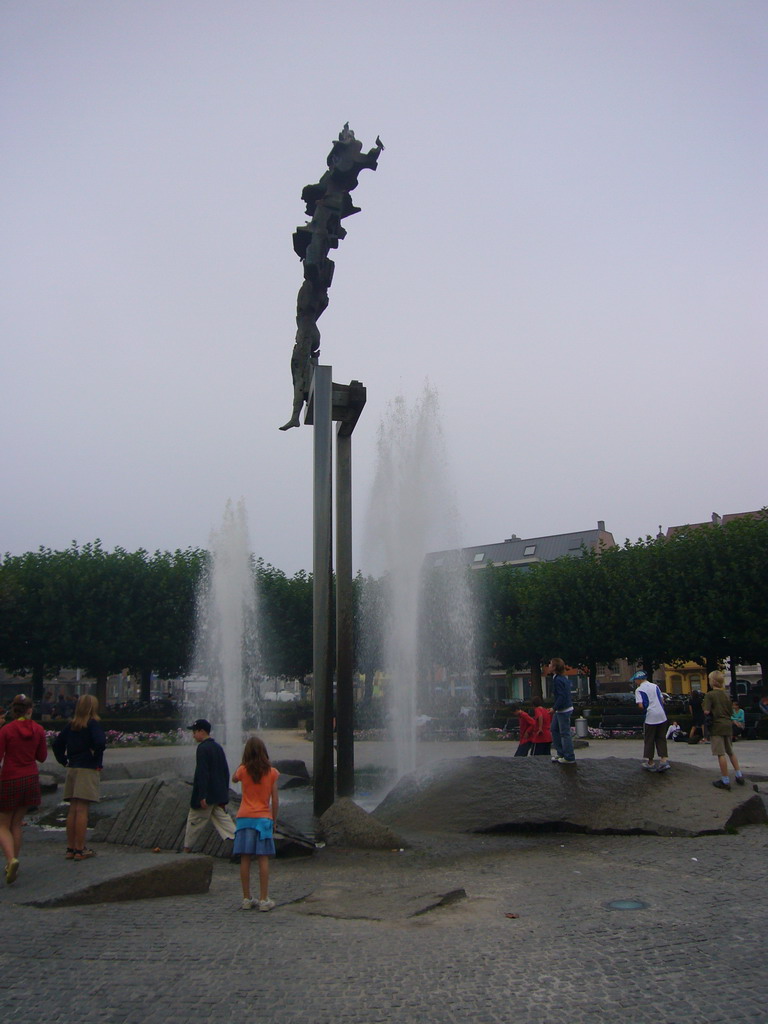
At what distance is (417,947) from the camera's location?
4.76 m

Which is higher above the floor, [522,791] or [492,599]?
[492,599]

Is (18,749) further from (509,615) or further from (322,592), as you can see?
(509,615)

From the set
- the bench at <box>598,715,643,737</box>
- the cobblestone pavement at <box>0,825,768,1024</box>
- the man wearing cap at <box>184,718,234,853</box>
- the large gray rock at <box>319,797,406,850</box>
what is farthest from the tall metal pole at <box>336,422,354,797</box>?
the bench at <box>598,715,643,737</box>

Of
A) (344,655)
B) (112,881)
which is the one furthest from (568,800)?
(112,881)

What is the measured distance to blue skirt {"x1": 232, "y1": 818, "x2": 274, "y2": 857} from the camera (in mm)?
5820

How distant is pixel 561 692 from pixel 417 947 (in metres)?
5.11

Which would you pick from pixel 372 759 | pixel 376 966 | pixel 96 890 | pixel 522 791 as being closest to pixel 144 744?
pixel 372 759

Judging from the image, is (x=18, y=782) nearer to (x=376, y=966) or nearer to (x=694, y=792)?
(x=376, y=966)

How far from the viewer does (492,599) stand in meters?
41.6

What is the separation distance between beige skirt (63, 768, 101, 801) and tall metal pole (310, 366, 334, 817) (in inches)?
97.9

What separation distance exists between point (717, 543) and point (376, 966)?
3018cm

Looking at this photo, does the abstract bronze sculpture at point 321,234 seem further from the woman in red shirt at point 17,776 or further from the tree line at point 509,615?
the tree line at point 509,615

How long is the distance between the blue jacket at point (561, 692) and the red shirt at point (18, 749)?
5.46 meters

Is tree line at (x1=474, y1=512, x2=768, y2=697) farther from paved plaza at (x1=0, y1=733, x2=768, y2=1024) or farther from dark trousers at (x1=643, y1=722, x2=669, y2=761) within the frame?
paved plaza at (x1=0, y1=733, x2=768, y2=1024)
